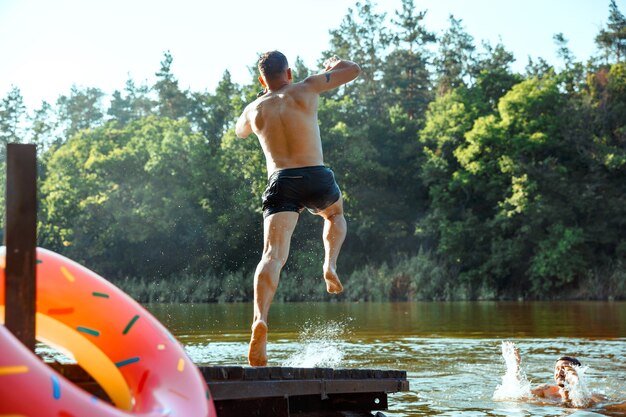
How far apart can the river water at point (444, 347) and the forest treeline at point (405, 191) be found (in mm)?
13420

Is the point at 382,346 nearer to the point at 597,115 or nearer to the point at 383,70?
the point at 597,115

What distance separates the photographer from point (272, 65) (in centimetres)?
714

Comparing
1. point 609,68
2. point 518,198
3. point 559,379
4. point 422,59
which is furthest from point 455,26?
point 559,379

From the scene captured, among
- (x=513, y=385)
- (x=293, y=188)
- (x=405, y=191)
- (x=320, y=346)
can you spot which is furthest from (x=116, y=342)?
(x=405, y=191)

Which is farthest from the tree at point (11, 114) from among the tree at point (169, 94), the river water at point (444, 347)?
the river water at point (444, 347)

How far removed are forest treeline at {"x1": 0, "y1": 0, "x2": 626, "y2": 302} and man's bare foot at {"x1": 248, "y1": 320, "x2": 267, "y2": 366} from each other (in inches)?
1250

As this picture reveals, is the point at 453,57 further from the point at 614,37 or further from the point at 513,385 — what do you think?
the point at 513,385

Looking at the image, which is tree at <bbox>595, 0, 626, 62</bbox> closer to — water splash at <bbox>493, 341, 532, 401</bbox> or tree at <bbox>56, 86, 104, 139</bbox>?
water splash at <bbox>493, 341, 532, 401</bbox>

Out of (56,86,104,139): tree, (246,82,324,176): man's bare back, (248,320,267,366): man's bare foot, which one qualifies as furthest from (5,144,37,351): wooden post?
(56,86,104,139): tree

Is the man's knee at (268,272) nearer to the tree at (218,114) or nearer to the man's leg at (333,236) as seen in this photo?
the man's leg at (333,236)

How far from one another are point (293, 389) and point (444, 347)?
996 centimetres

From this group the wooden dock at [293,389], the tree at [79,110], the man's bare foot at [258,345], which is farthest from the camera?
the tree at [79,110]

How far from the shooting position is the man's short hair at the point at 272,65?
7.15 m

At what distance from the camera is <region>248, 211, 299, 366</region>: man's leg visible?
6.77 m
